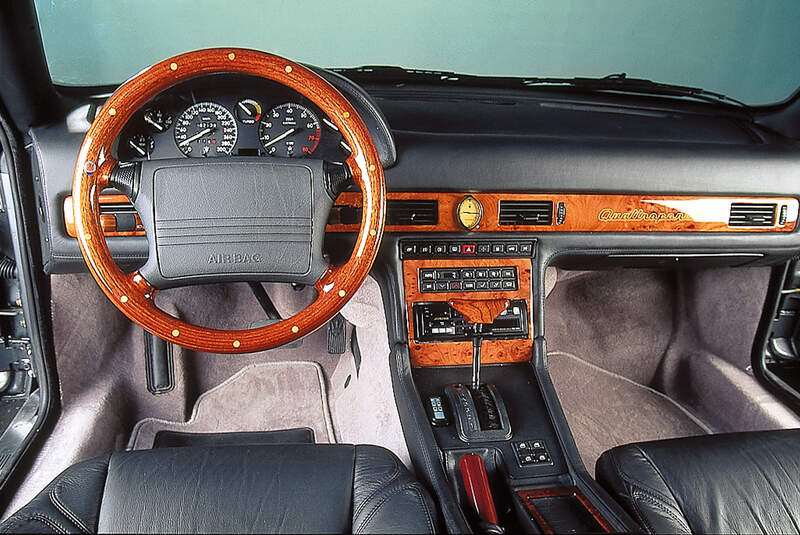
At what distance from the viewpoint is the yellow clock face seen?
1.50 m

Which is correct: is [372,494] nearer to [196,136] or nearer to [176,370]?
[196,136]

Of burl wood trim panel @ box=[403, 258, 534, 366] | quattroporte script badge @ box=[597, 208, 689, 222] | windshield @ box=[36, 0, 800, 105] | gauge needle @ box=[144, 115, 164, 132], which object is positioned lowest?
burl wood trim panel @ box=[403, 258, 534, 366]

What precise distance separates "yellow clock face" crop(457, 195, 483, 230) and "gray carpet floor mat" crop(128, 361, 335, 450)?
92cm

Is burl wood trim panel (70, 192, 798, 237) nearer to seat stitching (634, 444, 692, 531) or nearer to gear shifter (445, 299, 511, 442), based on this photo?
gear shifter (445, 299, 511, 442)

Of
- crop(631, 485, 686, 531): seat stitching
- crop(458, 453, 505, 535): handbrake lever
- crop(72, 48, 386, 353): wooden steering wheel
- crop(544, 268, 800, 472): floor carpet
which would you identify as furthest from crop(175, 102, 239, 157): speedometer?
crop(544, 268, 800, 472): floor carpet

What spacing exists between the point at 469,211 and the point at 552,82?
2.01 feet

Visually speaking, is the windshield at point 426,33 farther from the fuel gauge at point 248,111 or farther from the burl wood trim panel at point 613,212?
the fuel gauge at point 248,111

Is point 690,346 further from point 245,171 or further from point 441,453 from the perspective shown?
point 245,171

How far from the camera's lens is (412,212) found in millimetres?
1505

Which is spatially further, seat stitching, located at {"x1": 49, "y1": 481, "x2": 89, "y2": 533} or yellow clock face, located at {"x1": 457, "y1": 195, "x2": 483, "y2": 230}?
yellow clock face, located at {"x1": 457, "y1": 195, "x2": 483, "y2": 230}

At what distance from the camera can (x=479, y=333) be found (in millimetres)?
1554

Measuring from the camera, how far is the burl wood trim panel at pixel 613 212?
1.51 metres

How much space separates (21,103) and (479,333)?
4.09 ft

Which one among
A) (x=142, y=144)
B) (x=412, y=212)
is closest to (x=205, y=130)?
(x=142, y=144)
